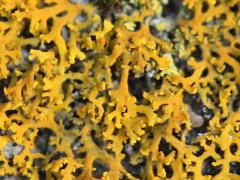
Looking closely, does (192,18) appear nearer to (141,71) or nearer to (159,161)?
(141,71)

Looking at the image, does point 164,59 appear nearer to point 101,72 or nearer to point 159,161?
point 101,72

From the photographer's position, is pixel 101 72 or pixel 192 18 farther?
pixel 192 18

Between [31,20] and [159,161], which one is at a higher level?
[31,20]

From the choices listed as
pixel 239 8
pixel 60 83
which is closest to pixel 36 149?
pixel 60 83

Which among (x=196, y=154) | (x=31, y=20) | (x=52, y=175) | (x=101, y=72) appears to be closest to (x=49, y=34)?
(x=31, y=20)

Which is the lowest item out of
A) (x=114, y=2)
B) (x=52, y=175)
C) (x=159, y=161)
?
(x=52, y=175)

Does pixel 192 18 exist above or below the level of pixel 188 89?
above
